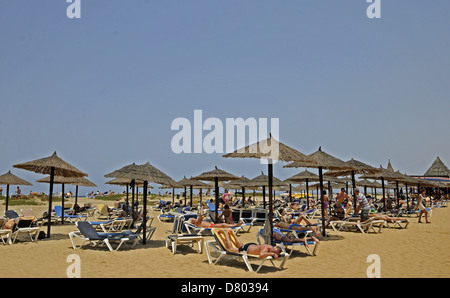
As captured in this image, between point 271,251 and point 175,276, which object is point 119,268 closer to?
point 175,276

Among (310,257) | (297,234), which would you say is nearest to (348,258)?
(310,257)

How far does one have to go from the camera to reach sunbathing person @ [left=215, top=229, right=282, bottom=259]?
6027 millimetres

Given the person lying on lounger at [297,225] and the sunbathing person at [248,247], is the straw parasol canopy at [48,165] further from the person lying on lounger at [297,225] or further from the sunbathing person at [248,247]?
the person lying on lounger at [297,225]

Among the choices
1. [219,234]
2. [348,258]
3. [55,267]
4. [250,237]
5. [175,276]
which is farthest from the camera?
[250,237]

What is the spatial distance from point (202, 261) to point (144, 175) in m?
2.75

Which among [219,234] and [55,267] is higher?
[219,234]

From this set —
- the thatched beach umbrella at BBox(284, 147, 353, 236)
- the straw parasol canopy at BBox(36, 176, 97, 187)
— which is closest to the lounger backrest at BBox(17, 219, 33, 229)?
the straw parasol canopy at BBox(36, 176, 97, 187)

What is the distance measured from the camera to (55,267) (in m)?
6.06

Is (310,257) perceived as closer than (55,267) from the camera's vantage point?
No

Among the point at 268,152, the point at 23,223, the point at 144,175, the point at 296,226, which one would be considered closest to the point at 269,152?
the point at 268,152

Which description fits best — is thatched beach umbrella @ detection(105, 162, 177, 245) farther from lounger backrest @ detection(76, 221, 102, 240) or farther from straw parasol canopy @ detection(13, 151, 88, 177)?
straw parasol canopy @ detection(13, 151, 88, 177)

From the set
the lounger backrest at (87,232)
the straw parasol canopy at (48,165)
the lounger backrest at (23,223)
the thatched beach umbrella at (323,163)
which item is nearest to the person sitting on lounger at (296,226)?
the thatched beach umbrella at (323,163)

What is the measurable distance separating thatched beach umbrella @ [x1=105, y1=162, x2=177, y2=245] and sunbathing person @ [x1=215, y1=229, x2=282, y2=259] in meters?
2.41
